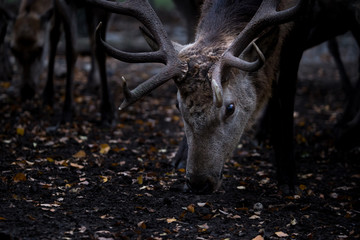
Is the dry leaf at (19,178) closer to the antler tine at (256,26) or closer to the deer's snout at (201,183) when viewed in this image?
the deer's snout at (201,183)

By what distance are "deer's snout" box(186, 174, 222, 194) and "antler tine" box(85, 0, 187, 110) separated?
81 centimetres

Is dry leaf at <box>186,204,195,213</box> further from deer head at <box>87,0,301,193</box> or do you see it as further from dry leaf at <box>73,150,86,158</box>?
dry leaf at <box>73,150,86,158</box>

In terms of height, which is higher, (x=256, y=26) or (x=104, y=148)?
(x=256, y=26)

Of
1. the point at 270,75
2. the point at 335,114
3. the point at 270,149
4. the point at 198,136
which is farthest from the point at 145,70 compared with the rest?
the point at 198,136

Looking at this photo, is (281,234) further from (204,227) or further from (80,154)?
(80,154)

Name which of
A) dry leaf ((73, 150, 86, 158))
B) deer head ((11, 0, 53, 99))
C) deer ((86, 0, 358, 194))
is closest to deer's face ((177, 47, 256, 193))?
deer ((86, 0, 358, 194))

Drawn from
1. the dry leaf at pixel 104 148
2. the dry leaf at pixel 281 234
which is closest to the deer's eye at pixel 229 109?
the dry leaf at pixel 281 234

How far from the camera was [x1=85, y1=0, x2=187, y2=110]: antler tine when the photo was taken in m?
4.07

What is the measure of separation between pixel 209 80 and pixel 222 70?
0.14 meters

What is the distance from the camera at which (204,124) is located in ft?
13.6

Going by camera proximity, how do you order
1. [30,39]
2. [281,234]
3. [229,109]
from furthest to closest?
1. [30,39]
2. [229,109]
3. [281,234]

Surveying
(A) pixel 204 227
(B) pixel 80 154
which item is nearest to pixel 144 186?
(A) pixel 204 227

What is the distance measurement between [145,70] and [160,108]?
353 centimetres

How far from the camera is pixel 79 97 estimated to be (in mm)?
8789
